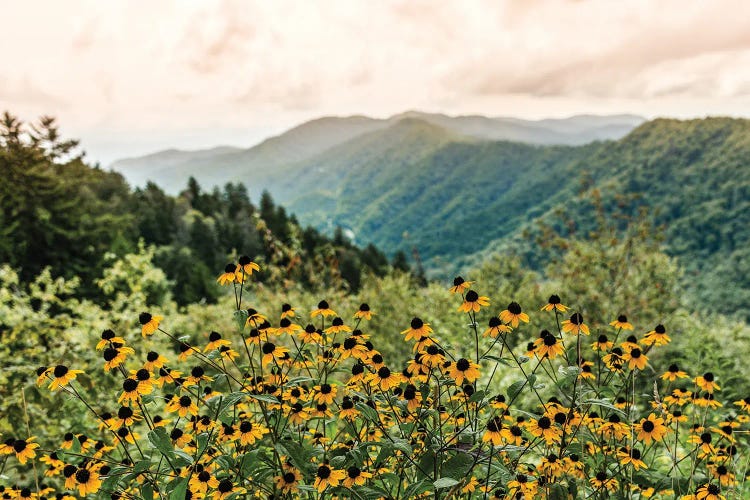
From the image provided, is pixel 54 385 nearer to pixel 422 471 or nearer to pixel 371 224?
pixel 422 471

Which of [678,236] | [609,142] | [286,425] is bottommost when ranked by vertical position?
[678,236]

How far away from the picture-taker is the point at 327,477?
165 cm

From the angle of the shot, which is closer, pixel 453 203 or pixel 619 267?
pixel 619 267

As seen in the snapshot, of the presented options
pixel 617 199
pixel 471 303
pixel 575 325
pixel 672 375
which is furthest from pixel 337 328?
pixel 617 199

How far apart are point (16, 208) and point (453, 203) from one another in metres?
160

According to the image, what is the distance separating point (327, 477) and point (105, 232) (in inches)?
1044

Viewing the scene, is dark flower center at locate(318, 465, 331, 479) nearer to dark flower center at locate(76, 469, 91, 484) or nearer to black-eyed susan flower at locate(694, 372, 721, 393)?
dark flower center at locate(76, 469, 91, 484)

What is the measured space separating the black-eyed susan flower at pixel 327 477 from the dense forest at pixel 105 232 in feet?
11.9

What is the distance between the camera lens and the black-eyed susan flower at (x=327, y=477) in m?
1.63

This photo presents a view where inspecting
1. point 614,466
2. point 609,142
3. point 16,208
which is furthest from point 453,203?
point 614,466

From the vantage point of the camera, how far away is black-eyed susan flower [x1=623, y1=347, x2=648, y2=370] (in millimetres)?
2087

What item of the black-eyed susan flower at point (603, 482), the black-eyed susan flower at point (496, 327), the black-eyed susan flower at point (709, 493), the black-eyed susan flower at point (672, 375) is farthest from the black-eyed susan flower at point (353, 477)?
the black-eyed susan flower at point (672, 375)

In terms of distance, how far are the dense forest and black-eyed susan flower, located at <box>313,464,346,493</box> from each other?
3.63 metres

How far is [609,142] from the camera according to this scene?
12838cm
